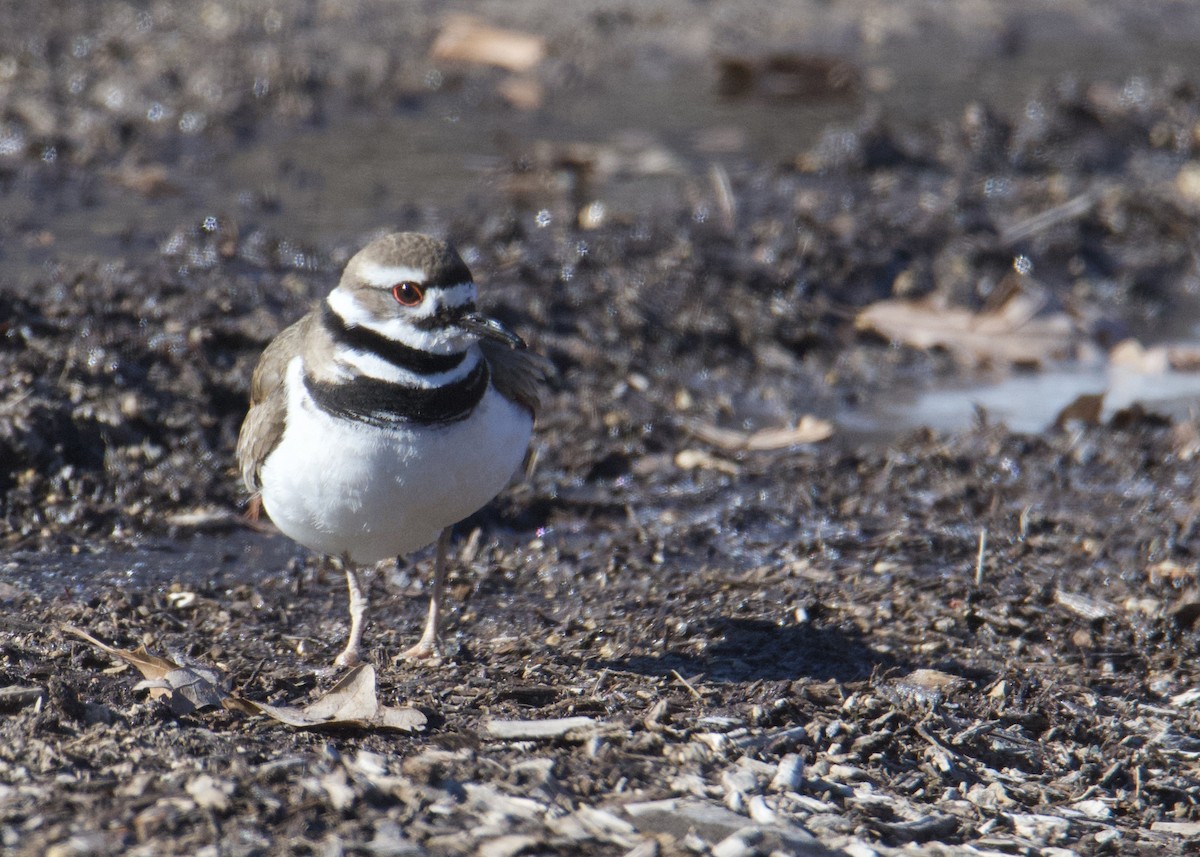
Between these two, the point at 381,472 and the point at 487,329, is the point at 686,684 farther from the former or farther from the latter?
the point at 487,329

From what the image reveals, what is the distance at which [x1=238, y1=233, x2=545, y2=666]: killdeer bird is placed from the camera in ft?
15.0

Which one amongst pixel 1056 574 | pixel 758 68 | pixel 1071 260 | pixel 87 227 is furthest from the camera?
pixel 758 68

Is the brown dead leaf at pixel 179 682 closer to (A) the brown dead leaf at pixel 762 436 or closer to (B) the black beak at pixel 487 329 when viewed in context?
(B) the black beak at pixel 487 329

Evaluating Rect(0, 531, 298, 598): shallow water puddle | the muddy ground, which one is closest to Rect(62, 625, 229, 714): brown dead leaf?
the muddy ground

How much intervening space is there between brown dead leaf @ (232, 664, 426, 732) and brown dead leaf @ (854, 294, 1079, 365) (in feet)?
15.4

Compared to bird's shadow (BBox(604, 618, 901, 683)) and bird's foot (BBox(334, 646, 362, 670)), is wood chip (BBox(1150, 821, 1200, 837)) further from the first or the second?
bird's foot (BBox(334, 646, 362, 670))

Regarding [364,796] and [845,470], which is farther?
[845,470]

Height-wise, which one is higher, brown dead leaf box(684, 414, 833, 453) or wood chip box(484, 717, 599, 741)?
brown dead leaf box(684, 414, 833, 453)

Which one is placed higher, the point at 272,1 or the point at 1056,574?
the point at 272,1

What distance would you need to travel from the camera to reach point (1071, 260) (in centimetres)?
916

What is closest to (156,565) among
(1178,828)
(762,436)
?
(762,436)

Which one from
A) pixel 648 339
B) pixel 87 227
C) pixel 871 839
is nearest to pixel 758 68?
pixel 648 339

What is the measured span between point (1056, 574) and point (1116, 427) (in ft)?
5.57

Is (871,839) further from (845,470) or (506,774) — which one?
(845,470)
